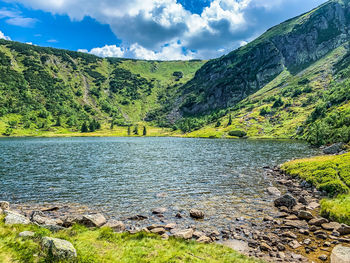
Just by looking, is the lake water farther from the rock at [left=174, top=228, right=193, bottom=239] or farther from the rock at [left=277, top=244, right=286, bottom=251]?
the rock at [left=277, top=244, right=286, bottom=251]

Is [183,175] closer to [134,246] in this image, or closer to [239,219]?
[239,219]

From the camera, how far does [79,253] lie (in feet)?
43.3

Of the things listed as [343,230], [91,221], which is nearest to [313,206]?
[343,230]

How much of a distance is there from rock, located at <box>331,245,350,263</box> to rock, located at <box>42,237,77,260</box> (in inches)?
684

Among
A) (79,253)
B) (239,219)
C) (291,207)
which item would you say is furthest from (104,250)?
(291,207)

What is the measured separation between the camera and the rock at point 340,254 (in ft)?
49.4

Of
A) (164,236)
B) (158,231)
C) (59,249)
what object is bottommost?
(158,231)

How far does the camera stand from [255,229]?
72.5 feet

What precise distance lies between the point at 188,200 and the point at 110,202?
1132 cm

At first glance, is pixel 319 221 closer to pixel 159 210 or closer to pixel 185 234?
pixel 185 234

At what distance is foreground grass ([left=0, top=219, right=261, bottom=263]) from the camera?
12.4m

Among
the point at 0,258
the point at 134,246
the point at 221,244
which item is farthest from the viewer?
the point at 221,244

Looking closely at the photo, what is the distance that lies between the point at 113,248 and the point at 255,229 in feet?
46.6

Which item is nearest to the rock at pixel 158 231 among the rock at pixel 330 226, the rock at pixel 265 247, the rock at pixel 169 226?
the rock at pixel 169 226
